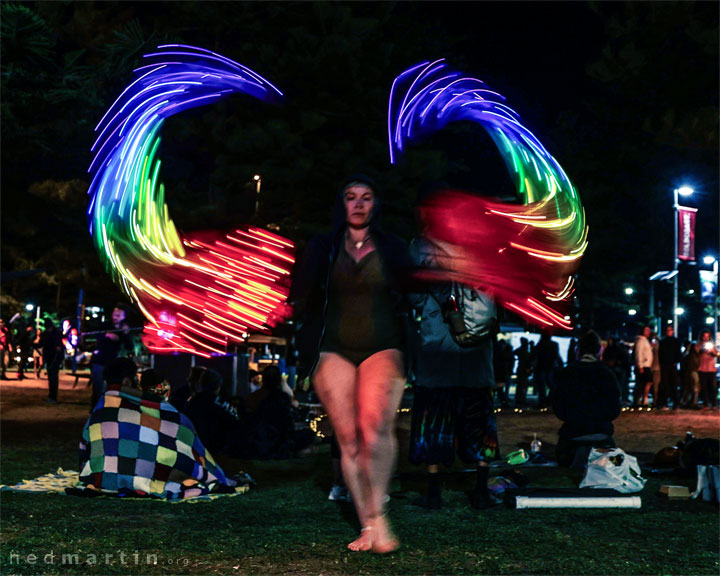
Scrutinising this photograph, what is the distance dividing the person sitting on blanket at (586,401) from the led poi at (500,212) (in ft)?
2.07

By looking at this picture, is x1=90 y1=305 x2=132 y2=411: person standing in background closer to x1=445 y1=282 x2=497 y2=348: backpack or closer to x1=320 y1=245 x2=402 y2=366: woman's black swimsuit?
x1=445 y1=282 x2=497 y2=348: backpack

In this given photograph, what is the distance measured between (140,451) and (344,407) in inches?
132

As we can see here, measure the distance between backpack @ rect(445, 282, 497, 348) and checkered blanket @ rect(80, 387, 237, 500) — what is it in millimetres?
2574

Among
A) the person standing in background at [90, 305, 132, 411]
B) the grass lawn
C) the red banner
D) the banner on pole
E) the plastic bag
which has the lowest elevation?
the grass lawn

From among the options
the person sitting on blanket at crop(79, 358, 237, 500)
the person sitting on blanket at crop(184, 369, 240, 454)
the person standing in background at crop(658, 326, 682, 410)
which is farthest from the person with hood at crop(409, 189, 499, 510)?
the person standing in background at crop(658, 326, 682, 410)

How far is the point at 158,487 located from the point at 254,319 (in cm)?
236

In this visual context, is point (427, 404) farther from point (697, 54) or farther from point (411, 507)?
point (697, 54)

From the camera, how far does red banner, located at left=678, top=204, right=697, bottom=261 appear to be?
125ft

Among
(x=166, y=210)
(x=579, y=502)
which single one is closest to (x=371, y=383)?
(x=579, y=502)

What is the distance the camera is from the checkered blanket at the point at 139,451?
8.47 metres

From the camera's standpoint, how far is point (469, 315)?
7.94 meters

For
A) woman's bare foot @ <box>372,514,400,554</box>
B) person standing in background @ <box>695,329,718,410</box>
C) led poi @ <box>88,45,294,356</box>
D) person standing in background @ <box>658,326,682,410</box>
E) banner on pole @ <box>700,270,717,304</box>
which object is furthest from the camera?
banner on pole @ <box>700,270,717,304</box>

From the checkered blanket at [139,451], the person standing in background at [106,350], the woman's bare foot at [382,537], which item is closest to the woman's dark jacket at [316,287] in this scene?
the woman's bare foot at [382,537]

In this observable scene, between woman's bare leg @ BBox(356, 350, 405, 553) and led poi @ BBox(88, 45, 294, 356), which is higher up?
led poi @ BBox(88, 45, 294, 356)
